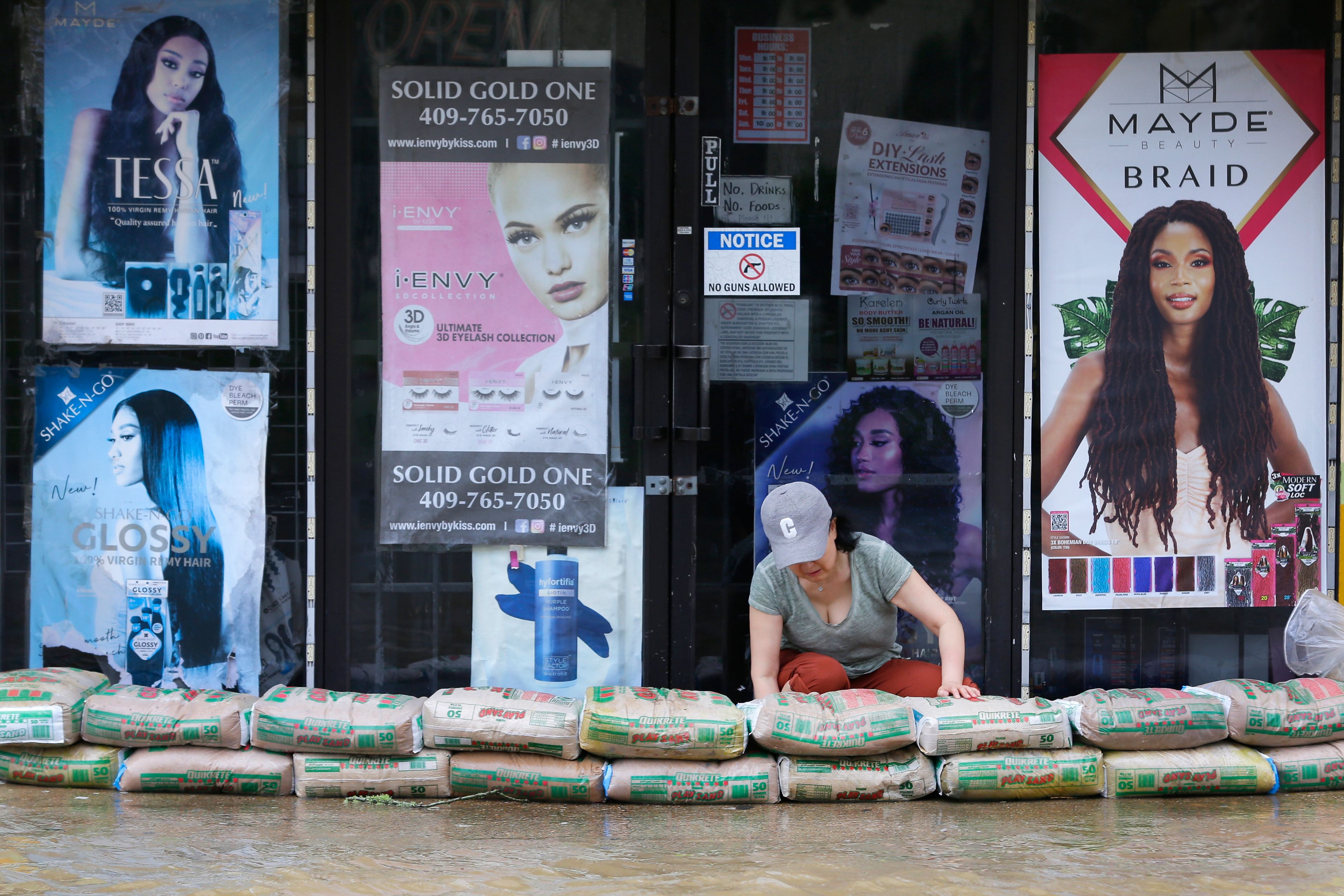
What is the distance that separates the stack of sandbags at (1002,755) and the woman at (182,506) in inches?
107

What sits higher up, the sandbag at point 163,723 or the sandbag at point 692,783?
the sandbag at point 163,723

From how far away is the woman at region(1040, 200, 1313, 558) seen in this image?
4.44m

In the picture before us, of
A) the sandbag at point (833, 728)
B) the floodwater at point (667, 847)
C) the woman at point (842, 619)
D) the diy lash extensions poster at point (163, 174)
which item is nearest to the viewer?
the floodwater at point (667, 847)

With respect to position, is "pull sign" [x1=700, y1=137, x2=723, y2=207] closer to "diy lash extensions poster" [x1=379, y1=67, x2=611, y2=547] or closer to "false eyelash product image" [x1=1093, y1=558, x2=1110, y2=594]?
"diy lash extensions poster" [x1=379, y1=67, x2=611, y2=547]

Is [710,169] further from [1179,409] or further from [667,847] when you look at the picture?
[667,847]

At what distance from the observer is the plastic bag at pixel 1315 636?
172 inches

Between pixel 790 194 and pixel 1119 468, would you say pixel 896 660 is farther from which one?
pixel 790 194

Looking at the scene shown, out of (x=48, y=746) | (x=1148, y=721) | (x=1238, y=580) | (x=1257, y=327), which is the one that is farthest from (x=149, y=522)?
(x=1257, y=327)

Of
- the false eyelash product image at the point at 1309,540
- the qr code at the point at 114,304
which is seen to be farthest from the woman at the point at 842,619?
the qr code at the point at 114,304

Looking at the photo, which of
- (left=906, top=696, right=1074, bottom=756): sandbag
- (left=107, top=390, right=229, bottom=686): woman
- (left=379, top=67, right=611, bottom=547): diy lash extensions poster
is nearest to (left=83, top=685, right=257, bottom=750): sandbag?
(left=107, top=390, right=229, bottom=686): woman

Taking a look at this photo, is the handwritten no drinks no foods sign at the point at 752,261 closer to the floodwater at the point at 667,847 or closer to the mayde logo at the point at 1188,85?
the mayde logo at the point at 1188,85

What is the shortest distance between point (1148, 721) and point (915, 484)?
1216 mm

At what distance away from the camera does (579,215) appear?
14.4ft

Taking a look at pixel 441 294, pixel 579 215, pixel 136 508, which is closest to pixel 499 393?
pixel 441 294
